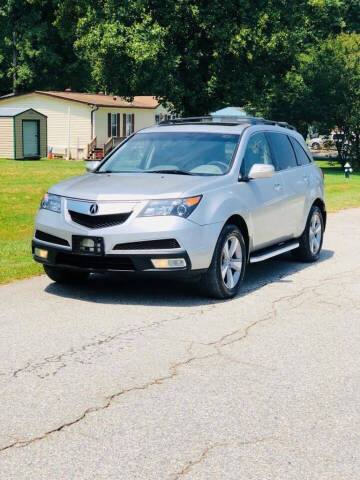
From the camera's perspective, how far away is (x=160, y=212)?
7.40m

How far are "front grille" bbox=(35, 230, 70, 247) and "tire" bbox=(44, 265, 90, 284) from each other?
0.42 m

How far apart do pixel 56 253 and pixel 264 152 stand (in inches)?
122

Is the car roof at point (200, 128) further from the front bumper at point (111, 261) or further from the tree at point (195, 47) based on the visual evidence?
the tree at point (195, 47)

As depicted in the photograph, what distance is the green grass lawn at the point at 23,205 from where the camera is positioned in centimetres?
958

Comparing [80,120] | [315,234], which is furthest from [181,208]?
[80,120]

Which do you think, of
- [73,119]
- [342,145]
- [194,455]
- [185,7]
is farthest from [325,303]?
[73,119]

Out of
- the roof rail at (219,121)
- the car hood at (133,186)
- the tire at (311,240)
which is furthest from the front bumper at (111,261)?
the tire at (311,240)

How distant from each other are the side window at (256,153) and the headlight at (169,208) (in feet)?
4.35

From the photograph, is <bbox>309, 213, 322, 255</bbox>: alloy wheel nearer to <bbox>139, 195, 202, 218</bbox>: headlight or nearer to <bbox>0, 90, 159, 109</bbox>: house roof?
<bbox>139, 195, 202, 218</bbox>: headlight

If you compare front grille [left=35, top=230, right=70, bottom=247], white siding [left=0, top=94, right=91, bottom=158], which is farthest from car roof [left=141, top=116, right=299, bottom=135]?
white siding [left=0, top=94, right=91, bottom=158]

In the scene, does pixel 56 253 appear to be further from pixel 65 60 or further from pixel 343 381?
pixel 65 60

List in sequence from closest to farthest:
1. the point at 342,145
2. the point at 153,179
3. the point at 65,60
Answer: the point at 153,179
the point at 342,145
the point at 65,60

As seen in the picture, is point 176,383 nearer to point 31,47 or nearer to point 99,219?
point 99,219

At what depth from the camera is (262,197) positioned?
8805 mm
